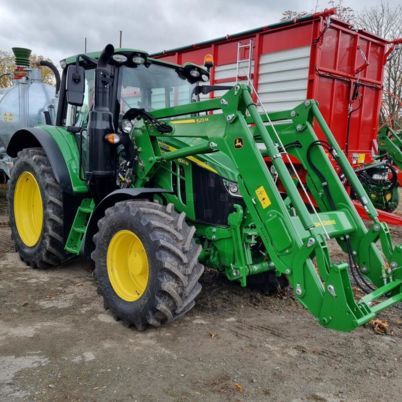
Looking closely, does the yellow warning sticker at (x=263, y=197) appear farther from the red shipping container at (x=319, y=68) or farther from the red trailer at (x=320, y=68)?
the red shipping container at (x=319, y=68)

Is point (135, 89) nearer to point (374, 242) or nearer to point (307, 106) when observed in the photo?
point (307, 106)

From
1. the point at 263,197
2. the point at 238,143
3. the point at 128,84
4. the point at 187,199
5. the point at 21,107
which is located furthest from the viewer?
the point at 21,107

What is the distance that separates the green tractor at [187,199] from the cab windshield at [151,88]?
0.04ft

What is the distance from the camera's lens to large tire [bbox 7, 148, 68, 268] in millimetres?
4648

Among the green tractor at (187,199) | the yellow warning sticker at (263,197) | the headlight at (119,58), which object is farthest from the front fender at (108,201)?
the headlight at (119,58)

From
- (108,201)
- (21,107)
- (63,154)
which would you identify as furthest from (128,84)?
(21,107)

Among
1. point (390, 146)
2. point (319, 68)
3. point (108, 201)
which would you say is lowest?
point (108, 201)

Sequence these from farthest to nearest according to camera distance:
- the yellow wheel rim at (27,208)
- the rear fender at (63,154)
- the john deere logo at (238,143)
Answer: the yellow wheel rim at (27,208), the rear fender at (63,154), the john deere logo at (238,143)

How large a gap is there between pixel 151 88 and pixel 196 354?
2713 mm

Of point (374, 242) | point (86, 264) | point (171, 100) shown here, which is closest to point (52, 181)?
point (86, 264)

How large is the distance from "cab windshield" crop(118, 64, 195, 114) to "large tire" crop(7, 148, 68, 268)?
119cm

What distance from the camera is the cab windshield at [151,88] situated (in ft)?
14.3

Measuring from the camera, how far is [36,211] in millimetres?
5402

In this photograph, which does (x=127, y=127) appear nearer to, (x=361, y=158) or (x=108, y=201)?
(x=108, y=201)
